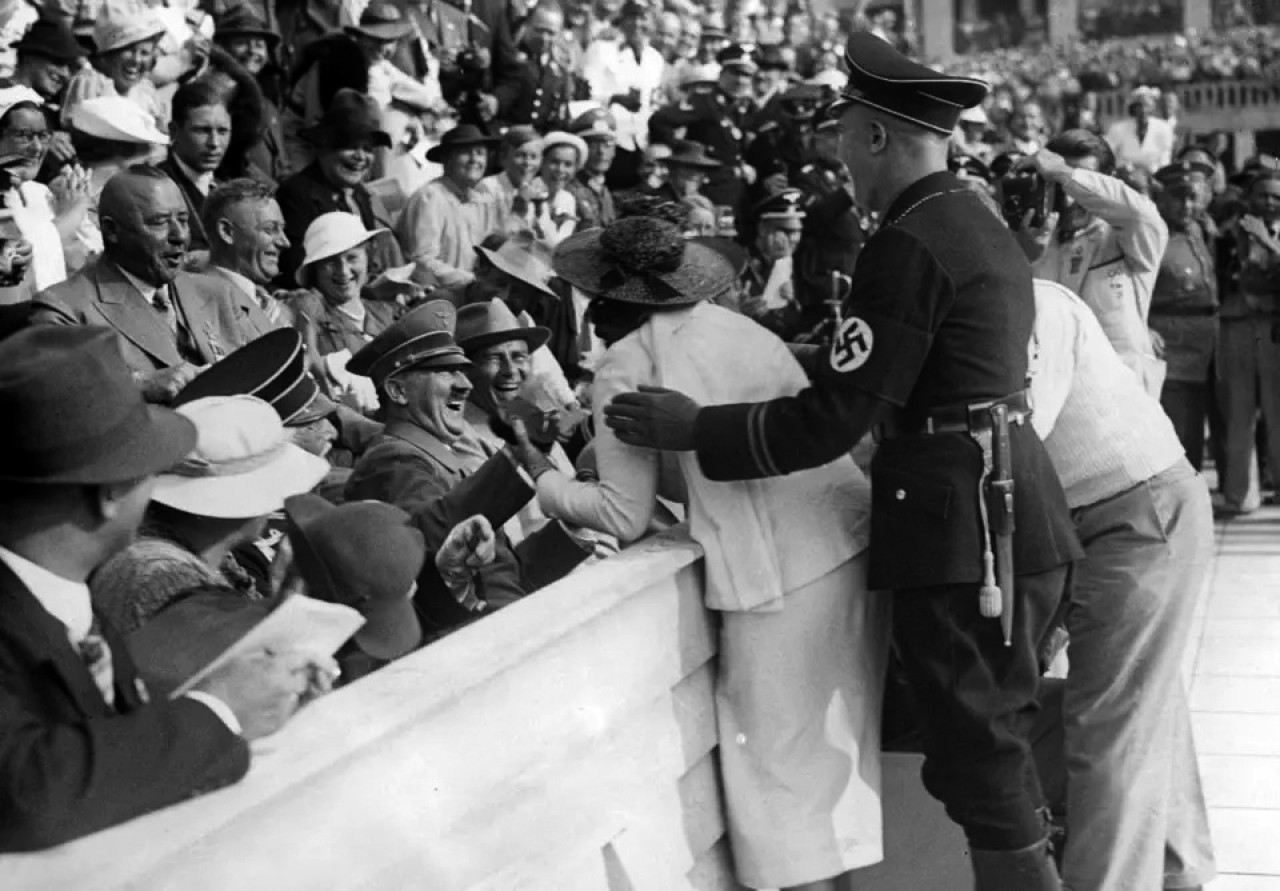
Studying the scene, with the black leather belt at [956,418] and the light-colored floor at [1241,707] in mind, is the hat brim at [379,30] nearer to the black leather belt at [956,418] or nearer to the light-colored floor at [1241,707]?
the light-colored floor at [1241,707]

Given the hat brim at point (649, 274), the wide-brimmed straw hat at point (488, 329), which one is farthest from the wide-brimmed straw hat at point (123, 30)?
the hat brim at point (649, 274)

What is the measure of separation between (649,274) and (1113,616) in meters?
1.22

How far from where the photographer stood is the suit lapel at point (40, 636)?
1981 mm

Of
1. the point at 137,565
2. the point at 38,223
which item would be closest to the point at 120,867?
the point at 137,565

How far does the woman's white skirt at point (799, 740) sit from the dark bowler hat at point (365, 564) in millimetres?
741

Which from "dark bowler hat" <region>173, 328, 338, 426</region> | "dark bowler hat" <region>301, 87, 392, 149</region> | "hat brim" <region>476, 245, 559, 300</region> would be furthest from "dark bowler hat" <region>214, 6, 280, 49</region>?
"dark bowler hat" <region>173, 328, 338, 426</region>

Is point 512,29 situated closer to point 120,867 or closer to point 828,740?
point 828,740

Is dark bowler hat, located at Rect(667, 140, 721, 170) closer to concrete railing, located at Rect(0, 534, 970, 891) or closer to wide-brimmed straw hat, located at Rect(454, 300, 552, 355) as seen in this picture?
wide-brimmed straw hat, located at Rect(454, 300, 552, 355)

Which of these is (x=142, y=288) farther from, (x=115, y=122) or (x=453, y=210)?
(x=453, y=210)

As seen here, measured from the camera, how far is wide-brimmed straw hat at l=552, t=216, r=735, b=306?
345 centimetres

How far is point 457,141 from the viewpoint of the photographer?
8766 mm

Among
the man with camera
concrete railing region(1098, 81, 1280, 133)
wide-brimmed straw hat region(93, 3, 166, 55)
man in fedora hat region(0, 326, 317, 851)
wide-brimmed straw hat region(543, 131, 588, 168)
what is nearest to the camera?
man in fedora hat region(0, 326, 317, 851)

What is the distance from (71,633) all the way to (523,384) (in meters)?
3.08

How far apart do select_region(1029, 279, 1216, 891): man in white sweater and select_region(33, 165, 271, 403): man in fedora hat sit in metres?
2.19
